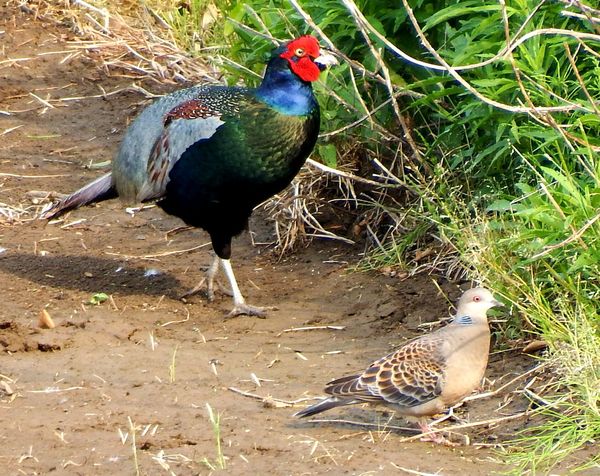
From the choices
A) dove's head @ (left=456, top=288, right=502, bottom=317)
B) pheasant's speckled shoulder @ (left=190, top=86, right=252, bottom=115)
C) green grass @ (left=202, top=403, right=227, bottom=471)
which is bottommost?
green grass @ (left=202, top=403, right=227, bottom=471)

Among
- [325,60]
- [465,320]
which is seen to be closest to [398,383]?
[465,320]

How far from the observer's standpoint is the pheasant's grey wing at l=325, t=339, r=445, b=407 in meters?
4.34

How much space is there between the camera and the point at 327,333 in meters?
5.73

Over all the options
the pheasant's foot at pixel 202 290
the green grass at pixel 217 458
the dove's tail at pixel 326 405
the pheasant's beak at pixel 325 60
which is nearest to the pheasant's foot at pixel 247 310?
the pheasant's foot at pixel 202 290

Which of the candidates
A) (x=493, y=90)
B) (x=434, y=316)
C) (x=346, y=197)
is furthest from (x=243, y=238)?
(x=493, y=90)

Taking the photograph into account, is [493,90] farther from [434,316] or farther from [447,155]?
[434,316]

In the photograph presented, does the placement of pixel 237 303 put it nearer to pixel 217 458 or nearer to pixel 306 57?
pixel 306 57

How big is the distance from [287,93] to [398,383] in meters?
2.12

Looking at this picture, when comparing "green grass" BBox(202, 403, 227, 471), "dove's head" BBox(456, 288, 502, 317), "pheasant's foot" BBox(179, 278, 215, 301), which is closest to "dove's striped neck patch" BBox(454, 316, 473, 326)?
"dove's head" BBox(456, 288, 502, 317)

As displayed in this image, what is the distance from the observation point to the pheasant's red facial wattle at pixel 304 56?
19.3 ft

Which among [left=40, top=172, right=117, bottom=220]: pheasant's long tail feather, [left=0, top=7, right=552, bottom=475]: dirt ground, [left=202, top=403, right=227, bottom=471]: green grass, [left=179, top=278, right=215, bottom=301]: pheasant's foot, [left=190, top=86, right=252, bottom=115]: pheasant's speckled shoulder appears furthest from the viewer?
[left=40, top=172, right=117, bottom=220]: pheasant's long tail feather

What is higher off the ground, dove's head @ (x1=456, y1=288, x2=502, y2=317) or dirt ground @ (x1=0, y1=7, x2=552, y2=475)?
dove's head @ (x1=456, y1=288, x2=502, y2=317)

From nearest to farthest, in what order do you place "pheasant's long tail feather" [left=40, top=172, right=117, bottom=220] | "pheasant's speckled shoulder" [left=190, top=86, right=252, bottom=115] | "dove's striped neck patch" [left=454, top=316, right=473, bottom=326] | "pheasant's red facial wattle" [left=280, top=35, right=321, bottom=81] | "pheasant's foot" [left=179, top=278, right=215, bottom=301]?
1. "dove's striped neck patch" [left=454, top=316, right=473, bottom=326]
2. "pheasant's red facial wattle" [left=280, top=35, right=321, bottom=81]
3. "pheasant's speckled shoulder" [left=190, top=86, right=252, bottom=115]
4. "pheasant's foot" [left=179, top=278, right=215, bottom=301]
5. "pheasant's long tail feather" [left=40, top=172, right=117, bottom=220]

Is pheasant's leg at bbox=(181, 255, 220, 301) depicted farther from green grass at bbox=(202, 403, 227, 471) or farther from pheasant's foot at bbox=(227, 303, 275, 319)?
green grass at bbox=(202, 403, 227, 471)
